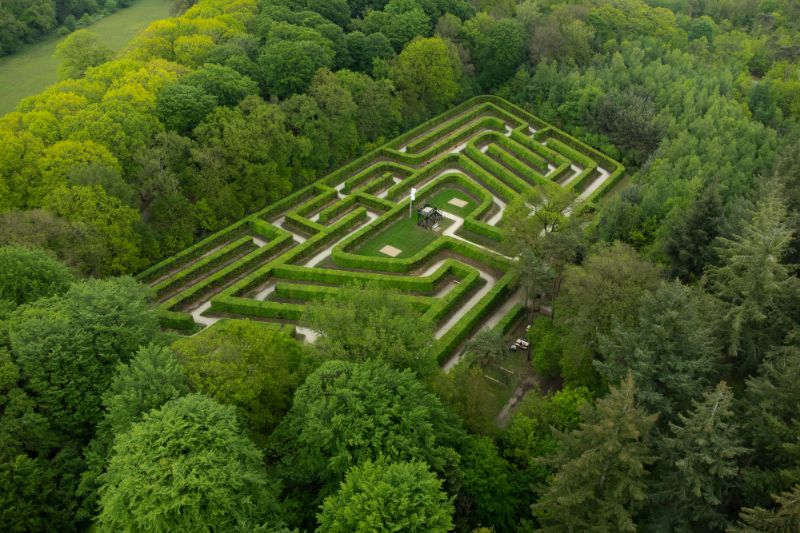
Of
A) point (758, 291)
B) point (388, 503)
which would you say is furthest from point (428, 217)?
point (388, 503)

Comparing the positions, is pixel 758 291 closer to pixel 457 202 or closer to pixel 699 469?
pixel 699 469

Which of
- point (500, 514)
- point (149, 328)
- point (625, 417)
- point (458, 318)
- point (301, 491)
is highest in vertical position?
point (625, 417)

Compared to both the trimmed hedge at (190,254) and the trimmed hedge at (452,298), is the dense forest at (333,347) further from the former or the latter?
the trimmed hedge at (452,298)

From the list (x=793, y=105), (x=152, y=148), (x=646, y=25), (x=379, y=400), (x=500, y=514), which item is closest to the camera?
(x=379, y=400)

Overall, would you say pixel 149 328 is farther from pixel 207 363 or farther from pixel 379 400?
pixel 379 400

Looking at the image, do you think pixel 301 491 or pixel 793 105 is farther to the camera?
pixel 793 105

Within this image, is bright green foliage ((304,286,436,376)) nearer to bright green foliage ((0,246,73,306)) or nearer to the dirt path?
the dirt path

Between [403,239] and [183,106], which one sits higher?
[183,106]

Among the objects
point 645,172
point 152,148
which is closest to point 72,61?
point 152,148
